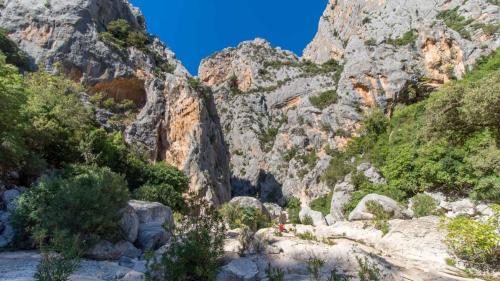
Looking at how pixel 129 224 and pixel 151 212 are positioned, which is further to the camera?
pixel 151 212

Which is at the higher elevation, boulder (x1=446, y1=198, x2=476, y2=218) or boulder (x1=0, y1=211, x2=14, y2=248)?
boulder (x1=446, y1=198, x2=476, y2=218)

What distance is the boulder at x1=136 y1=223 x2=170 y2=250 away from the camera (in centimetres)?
1159

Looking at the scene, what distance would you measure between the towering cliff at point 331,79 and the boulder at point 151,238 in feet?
103

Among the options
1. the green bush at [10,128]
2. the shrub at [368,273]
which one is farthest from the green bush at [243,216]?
the green bush at [10,128]

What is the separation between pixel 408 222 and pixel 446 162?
1083cm

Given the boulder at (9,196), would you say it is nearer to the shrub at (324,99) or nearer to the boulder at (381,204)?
the boulder at (381,204)

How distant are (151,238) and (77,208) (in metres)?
3.05

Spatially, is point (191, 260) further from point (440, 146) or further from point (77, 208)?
point (440, 146)

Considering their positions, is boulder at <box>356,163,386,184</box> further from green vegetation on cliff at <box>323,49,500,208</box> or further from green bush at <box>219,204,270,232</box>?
green bush at <box>219,204,270,232</box>

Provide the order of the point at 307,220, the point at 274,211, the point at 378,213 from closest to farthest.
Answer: the point at 378,213 < the point at 307,220 < the point at 274,211

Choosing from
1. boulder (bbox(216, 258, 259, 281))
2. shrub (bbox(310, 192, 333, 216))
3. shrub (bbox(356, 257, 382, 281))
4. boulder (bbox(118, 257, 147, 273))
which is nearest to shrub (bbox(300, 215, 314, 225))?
shrub (bbox(310, 192, 333, 216))

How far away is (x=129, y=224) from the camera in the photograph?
1152 centimetres

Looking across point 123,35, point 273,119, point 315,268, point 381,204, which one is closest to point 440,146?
point 381,204

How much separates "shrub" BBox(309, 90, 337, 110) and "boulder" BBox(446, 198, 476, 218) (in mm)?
28881
